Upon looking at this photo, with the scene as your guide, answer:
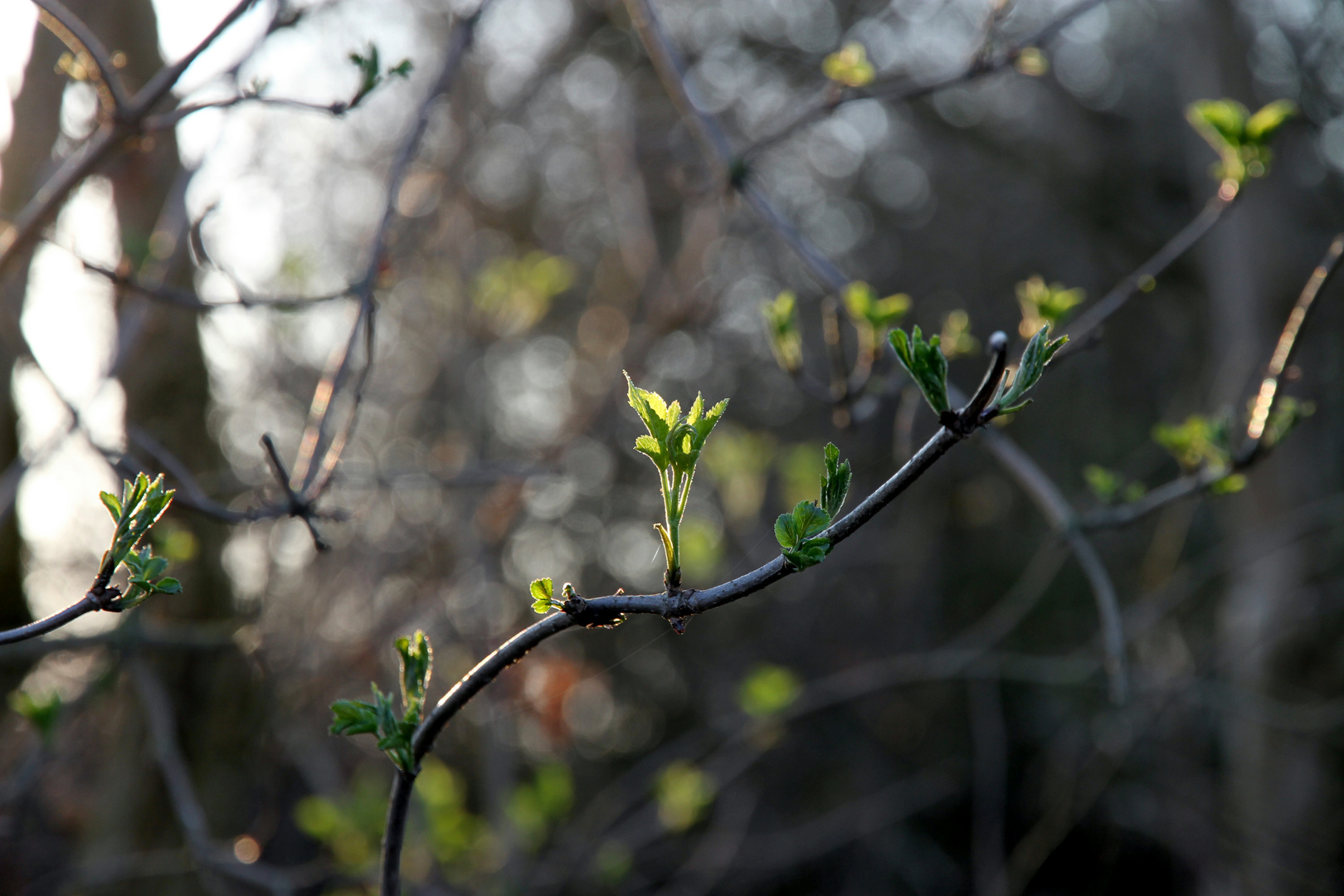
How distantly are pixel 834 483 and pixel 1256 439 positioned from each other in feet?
3.12

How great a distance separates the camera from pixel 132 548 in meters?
0.86

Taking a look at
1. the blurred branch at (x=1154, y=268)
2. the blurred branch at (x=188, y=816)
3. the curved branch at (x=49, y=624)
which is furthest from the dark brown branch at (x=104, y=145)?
the blurred branch at (x=1154, y=268)

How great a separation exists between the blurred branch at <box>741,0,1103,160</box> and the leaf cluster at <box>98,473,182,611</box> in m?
1.29

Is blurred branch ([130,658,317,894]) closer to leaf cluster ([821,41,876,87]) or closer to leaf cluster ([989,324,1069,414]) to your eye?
leaf cluster ([989,324,1069,414])

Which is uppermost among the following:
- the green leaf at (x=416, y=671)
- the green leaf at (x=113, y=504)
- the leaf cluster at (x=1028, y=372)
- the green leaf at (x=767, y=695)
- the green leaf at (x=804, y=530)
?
the green leaf at (x=767, y=695)

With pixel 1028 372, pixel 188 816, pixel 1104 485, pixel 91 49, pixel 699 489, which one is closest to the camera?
pixel 1028 372

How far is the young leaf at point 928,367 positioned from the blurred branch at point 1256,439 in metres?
0.77

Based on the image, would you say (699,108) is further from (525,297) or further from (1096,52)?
(1096,52)

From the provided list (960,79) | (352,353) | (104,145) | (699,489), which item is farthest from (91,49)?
(699,489)

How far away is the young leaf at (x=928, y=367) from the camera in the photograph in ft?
2.49

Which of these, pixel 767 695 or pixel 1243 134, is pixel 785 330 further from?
pixel 767 695

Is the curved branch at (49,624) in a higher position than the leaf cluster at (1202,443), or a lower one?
lower

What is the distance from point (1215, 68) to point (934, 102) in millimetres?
2262

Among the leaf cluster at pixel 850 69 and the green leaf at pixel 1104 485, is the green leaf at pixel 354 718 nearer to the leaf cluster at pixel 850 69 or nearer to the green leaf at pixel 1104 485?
the green leaf at pixel 1104 485
